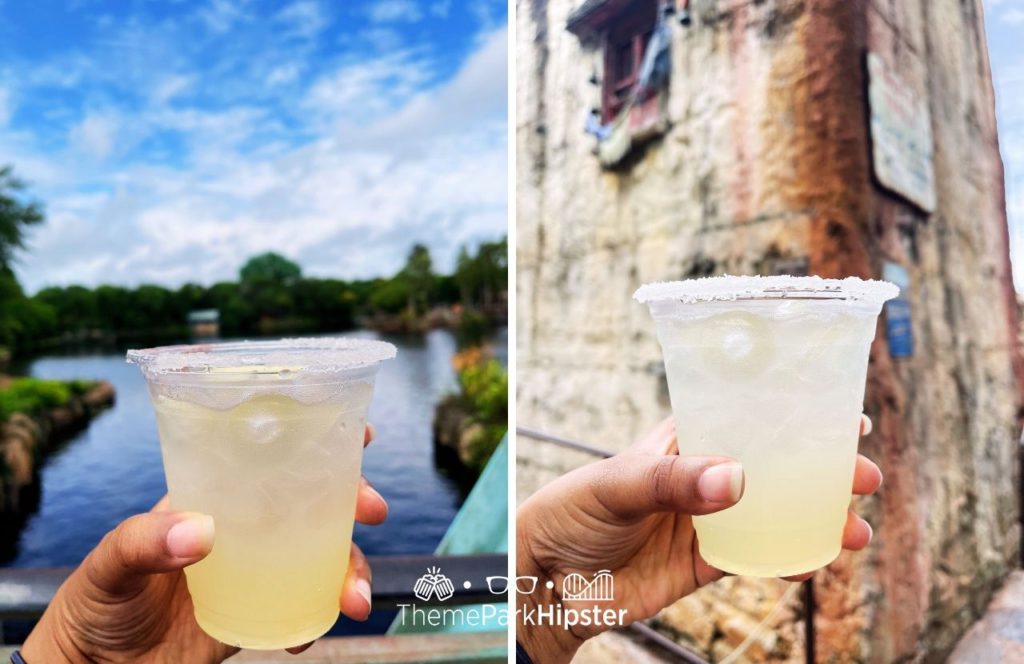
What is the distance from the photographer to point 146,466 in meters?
1.82

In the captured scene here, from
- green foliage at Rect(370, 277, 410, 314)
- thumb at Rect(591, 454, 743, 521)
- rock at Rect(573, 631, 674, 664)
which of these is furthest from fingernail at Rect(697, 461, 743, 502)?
green foliage at Rect(370, 277, 410, 314)

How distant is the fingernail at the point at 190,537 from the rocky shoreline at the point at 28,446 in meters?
1.37

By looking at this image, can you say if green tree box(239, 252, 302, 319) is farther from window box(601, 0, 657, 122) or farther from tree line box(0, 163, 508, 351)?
window box(601, 0, 657, 122)

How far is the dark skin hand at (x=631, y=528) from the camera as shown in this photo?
2.82ft

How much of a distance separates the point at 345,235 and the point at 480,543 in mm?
894

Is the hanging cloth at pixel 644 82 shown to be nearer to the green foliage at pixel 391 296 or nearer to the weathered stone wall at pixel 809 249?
the weathered stone wall at pixel 809 249

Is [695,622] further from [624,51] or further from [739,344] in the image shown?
[624,51]

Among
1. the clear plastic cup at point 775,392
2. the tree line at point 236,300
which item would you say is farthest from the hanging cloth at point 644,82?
the clear plastic cup at point 775,392

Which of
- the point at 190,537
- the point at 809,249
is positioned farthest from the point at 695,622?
the point at 190,537

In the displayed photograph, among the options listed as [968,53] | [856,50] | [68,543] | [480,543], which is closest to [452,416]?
[480,543]

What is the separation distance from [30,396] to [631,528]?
5.36 feet

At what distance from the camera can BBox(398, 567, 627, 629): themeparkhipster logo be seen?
1.25 m

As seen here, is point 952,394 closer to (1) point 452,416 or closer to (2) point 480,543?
(2) point 480,543

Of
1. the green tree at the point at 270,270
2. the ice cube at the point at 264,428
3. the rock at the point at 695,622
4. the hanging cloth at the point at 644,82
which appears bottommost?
the rock at the point at 695,622
